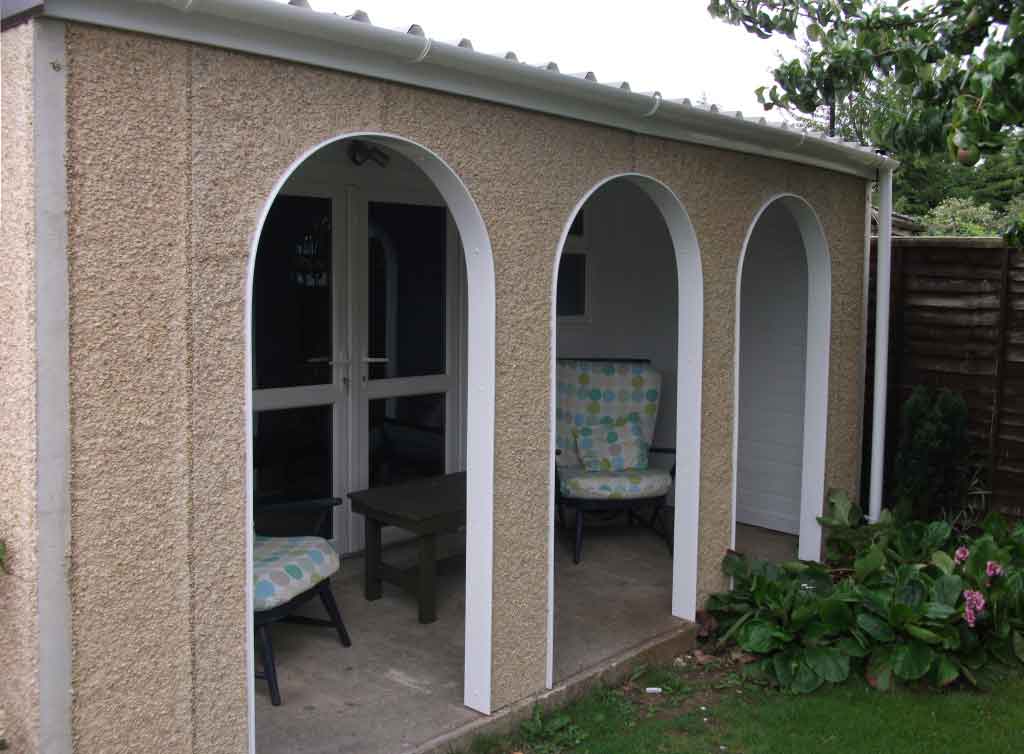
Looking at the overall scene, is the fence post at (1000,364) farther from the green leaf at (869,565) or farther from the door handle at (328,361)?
the door handle at (328,361)

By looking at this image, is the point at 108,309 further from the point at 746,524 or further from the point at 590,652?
the point at 746,524

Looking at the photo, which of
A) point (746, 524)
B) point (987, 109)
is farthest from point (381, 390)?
point (987, 109)

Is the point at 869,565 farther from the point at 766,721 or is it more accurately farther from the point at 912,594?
the point at 766,721

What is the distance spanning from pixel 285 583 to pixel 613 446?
10.1ft

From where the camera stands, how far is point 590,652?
4871 millimetres

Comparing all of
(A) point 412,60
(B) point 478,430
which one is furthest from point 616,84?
(B) point 478,430

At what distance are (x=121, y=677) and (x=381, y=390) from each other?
3.25 metres

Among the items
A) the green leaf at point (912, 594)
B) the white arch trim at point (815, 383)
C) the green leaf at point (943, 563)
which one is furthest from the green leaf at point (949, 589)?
the white arch trim at point (815, 383)

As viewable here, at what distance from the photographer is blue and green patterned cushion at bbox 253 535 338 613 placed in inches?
163

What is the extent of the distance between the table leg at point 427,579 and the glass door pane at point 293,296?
4.01 ft

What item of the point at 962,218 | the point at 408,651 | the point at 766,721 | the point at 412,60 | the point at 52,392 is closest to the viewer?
the point at 52,392

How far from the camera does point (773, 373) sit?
728 cm

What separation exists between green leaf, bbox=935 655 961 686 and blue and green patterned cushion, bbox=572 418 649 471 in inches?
93.3

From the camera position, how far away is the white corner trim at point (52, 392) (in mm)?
2738
